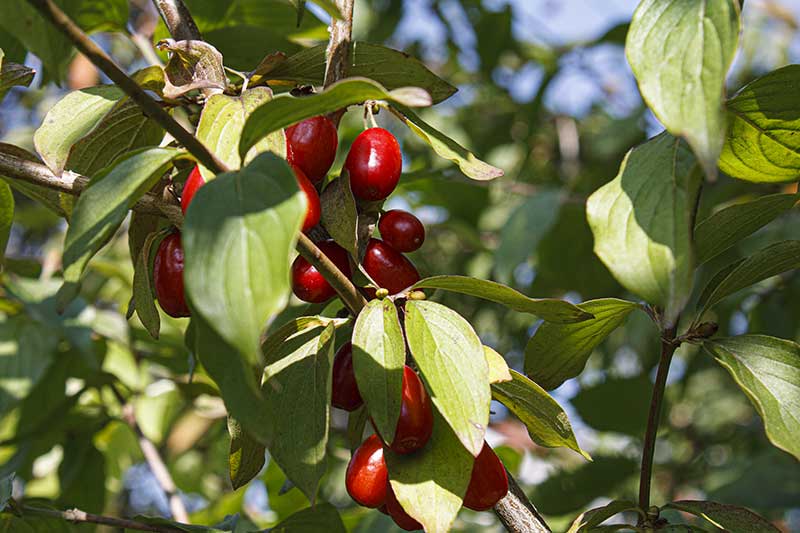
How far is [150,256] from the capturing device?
69cm

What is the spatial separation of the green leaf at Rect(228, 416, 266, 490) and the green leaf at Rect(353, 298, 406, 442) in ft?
0.43

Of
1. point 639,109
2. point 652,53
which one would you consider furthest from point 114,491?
point 652,53

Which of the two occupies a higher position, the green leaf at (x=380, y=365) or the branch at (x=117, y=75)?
the branch at (x=117, y=75)

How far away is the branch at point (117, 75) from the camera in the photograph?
0.44 m

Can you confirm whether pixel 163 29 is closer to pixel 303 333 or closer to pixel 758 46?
pixel 303 333

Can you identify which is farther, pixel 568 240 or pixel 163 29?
pixel 568 240

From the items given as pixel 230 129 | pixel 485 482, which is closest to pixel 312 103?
pixel 230 129

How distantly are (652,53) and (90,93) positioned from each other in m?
0.41

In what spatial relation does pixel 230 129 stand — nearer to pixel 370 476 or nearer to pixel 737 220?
pixel 370 476

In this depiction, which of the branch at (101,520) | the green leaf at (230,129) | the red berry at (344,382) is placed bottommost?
the branch at (101,520)

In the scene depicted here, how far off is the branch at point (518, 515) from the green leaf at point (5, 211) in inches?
19.2

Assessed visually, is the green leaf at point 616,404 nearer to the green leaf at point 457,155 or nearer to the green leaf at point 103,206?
the green leaf at point 457,155

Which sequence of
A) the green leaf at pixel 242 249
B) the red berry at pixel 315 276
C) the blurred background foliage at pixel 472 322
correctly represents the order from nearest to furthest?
the green leaf at pixel 242 249, the red berry at pixel 315 276, the blurred background foliage at pixel 472 322

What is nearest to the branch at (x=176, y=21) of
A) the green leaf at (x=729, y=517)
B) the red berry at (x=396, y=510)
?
the red berry at (x=396, y=510)
